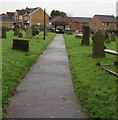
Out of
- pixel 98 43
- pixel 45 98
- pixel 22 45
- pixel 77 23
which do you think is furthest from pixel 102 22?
pixel 45 98

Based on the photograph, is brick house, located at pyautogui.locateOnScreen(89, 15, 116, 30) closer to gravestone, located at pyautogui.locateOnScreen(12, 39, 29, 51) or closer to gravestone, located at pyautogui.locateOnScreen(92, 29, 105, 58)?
gravestone, located at pyautogui.locateOnScreen(12, 39, 29, 51)

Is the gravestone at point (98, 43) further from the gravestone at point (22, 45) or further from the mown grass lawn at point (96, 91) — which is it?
the gravestone at point (22, 45)

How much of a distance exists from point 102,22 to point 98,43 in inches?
2709

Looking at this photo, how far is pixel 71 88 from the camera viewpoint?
23.9 ft

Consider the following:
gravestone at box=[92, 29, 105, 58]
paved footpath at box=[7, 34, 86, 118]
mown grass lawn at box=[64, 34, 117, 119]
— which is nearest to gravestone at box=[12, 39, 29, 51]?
gravestone at box=[92, 29, 105, 58]

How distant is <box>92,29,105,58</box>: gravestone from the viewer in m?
12.6

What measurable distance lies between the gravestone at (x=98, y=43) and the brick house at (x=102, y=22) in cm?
6725

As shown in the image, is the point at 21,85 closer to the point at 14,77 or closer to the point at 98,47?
the point at 14,77

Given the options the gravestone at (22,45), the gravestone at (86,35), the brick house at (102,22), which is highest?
the brick house at (102,22)

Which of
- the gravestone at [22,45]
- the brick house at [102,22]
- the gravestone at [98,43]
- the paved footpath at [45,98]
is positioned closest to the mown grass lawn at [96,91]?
the paved footpath at [45,98]

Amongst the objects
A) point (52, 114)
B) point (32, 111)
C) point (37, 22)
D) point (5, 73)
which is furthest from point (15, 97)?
point (37, 22)

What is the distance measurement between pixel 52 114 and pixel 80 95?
1.55 meters

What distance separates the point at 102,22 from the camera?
258ft

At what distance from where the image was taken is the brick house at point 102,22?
78312mm
